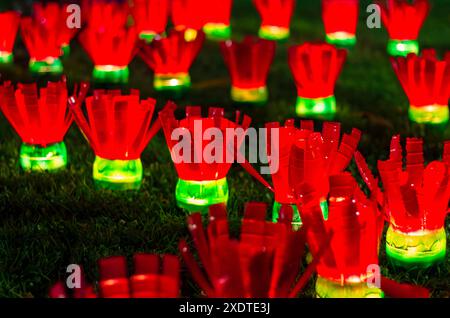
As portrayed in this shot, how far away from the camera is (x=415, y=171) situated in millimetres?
3113

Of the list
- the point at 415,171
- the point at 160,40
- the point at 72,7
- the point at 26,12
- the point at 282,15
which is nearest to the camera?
the point at 415,171

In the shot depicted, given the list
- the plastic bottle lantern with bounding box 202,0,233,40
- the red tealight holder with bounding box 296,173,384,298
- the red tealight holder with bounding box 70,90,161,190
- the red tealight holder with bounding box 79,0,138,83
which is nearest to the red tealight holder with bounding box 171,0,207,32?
the plastic bottle lantern with bounding box 202,0,233,40

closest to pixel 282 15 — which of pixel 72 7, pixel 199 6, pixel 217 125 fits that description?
pixel 199 6

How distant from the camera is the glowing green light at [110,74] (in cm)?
557

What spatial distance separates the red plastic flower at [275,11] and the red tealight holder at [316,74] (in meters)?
1.79

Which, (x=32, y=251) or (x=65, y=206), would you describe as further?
(x=65, y=206)

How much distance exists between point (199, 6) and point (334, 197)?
4.18 m

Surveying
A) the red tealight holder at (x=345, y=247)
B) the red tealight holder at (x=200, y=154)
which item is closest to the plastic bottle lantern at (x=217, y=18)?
the red tealight holder at (x=200, y=154)

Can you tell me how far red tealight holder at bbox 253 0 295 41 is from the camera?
263 inches

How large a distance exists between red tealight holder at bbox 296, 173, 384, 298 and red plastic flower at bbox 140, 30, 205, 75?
2.67 metres

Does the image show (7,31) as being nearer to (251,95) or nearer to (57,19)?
(57,19)

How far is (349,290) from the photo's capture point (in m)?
2.72

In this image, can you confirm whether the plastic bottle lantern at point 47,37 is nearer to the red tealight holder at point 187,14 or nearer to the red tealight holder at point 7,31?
the red tealight holder at point 7,31

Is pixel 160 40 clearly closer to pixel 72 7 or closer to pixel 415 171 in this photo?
pixel 72 7
